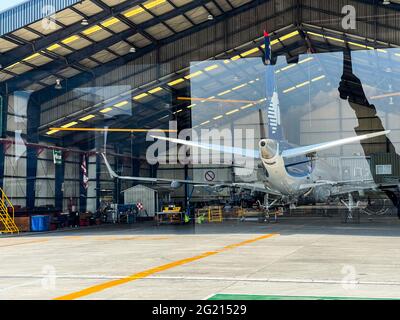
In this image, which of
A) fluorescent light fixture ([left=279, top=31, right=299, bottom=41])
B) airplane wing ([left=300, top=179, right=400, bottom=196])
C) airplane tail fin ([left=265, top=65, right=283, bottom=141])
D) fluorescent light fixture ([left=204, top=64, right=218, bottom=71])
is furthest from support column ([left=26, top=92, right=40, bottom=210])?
fluorescent light fixture ([left=279, top=31, right=299, bottom=41])

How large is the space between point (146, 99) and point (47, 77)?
30.9 ft

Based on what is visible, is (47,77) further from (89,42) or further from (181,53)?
(181,53)

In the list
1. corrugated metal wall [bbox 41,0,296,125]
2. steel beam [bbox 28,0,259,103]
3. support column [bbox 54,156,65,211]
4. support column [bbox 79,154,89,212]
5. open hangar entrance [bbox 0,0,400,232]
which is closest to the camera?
open hangar entrance [bbox 0,0,400,232]

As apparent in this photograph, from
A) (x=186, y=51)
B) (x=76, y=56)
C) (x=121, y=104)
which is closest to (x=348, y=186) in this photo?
(x=186, y=51)

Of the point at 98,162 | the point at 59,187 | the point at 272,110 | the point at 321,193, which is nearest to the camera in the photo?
the point at 272,110

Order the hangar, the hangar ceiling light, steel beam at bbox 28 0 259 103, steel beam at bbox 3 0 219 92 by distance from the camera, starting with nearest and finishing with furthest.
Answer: the hangar
steel beam at bbox 3 0 219 92
steel beam at bbox 28 0 259 103
the hangar ceiling light

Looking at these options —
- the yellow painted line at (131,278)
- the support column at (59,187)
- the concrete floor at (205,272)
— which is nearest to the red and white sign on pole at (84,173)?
the support column at (59,187)

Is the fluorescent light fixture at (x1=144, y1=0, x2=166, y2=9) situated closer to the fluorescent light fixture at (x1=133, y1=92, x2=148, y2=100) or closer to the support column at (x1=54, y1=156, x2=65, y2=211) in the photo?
the fluorescent light fixture at (x1=133, y1=92, x2=148, y2=100)

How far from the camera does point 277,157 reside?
27438 mm

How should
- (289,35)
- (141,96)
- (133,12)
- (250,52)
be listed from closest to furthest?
(133,12) < (250,52) < (141,96) < (289,35)

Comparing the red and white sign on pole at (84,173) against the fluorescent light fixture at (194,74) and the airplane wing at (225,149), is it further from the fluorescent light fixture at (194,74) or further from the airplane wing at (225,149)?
the airplane wing at (225,149)

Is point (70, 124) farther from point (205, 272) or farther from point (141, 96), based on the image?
point (205, 272)

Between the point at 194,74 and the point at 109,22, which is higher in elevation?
the point at 109,22
